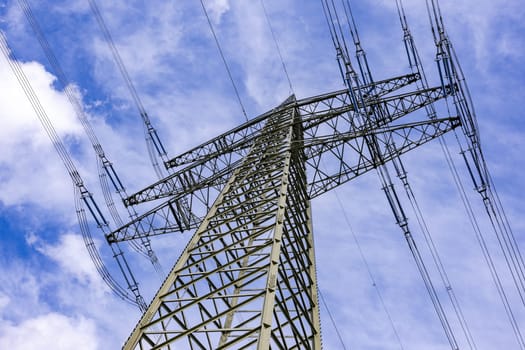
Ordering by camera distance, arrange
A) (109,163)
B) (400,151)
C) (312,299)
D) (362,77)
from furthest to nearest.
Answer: (109,163), (362,77), (400,151), (312,299)

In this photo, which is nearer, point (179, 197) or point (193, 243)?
point (193, 243)

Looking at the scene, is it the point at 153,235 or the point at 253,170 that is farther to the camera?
the point at 153,235

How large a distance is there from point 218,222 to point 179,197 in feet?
21.7

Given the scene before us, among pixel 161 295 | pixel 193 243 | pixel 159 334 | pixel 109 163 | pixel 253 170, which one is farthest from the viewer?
pixel 109 163

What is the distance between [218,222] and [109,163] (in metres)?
12.4

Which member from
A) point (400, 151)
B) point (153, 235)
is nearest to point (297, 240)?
point (400, 151)

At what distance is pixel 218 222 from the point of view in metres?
13.2

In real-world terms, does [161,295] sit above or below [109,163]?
below

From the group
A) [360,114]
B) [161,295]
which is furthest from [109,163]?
[161,295]

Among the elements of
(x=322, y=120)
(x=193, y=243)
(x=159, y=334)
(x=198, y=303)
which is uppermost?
(x=322, y=120)

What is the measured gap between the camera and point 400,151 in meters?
18.9

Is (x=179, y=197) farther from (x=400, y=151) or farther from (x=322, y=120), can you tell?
(x=400, y=151)

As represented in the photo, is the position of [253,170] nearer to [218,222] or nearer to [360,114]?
[218,222]

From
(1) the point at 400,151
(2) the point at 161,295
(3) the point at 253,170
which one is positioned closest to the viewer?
(2) the point at 161,295
